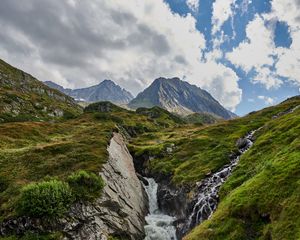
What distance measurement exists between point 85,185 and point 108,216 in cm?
551

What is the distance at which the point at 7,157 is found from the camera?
55.5 m

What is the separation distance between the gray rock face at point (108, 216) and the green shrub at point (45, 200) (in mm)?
927

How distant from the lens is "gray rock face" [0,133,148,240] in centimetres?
3691

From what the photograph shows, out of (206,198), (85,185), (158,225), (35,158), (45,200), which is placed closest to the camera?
(45,200)

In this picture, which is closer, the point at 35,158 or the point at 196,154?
the point at 35,158

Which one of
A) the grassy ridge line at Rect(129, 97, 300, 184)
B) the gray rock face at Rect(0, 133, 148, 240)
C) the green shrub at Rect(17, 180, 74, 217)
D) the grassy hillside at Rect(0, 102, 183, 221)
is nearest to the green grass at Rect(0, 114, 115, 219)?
the grassy hillside at Rect(0, 102, 183, 221)

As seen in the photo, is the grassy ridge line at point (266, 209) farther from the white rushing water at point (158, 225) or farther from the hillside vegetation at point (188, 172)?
the white rushing water at point (158, 225)

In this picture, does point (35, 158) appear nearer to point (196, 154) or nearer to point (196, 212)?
point (196, 212)

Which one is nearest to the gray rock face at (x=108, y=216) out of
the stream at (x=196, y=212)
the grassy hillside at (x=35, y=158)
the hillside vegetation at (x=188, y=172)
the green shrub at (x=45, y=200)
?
the green shrub at (x=45, y=200)

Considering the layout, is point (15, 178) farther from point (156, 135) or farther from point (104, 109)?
point (104, 109)

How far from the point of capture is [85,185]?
4469 centimetres

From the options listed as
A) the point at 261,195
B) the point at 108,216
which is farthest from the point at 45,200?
the point at 261,195

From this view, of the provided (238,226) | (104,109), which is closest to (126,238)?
(238,226)

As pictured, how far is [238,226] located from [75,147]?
3908cm
